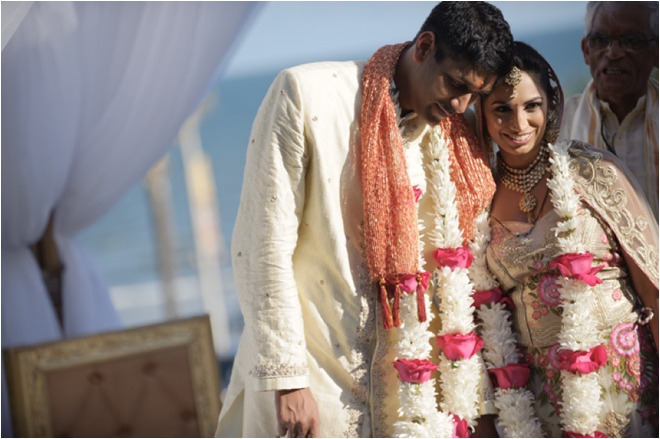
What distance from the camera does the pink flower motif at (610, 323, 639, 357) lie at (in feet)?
6.02

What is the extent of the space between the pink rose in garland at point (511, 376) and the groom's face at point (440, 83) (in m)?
0.69

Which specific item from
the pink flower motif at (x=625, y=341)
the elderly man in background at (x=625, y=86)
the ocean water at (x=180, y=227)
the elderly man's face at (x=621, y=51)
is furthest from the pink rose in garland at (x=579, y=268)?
the ocean water at (x=180, y=227)

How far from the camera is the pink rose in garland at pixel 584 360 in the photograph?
1780 millimetres

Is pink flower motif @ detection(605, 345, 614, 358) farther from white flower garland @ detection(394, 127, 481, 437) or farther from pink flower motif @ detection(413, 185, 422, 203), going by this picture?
pink flower motif @ detection(413, 185, 422, 203)

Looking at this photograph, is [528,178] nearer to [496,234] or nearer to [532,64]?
[496,234]

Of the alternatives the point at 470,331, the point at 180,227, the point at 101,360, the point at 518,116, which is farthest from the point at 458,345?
the point at 180,227

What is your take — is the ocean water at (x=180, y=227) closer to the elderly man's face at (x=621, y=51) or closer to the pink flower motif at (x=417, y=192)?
the elderly man's face at (x=621, y=51)

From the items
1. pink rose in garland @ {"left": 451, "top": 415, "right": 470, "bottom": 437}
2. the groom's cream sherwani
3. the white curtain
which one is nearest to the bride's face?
the groom's cream sherwani

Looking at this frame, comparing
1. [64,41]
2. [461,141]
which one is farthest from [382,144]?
[64,41]

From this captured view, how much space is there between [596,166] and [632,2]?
0.65 meters

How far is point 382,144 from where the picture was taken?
5.58 ft

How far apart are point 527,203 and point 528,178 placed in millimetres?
75

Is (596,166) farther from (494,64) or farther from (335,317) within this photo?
(335,317)

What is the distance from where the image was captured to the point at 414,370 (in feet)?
5.57
